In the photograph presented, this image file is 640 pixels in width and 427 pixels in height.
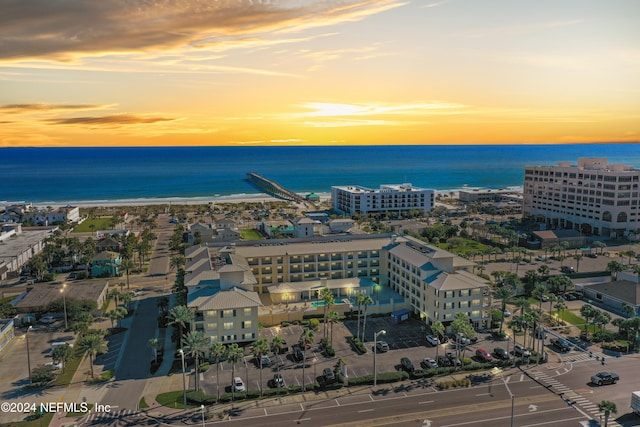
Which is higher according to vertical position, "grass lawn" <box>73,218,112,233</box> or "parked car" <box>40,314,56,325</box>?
"grass lawn" <box>73,218,112,233</box>

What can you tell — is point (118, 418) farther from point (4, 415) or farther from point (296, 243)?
point (296, 243)

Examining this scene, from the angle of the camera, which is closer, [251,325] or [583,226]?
[251,325]

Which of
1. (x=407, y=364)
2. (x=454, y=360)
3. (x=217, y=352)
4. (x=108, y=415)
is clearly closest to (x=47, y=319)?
(x=108, y=415)

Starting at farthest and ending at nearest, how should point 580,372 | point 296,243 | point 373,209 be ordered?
point 373,209, point 296,243, point 580,372

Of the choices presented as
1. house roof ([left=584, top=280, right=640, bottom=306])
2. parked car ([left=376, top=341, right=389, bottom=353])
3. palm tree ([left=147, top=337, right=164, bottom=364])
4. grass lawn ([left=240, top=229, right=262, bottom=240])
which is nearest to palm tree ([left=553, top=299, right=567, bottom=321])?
house roof ([left=584, top=280, right=640, bottom=306])

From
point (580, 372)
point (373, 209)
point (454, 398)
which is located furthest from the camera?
point (373, 209)

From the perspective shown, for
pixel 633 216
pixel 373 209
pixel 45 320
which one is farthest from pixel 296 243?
pixel 633 216

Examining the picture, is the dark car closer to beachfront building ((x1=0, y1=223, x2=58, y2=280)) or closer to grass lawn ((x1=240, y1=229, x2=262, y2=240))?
beachfront building ((x1=0, y1=223, x2=58, y2=280))
